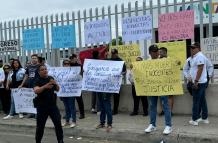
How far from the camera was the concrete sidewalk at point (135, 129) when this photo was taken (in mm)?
8938

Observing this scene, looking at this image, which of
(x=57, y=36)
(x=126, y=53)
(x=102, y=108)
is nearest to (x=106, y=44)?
(x=126, y=53)

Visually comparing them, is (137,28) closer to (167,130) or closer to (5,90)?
(167,130)

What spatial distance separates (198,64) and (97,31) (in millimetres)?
3825

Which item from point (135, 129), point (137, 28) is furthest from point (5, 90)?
point (135, 129)

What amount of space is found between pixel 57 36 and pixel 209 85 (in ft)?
15.8

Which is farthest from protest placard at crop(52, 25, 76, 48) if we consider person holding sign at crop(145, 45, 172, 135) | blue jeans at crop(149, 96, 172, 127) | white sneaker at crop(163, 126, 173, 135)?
white sneaker at crop(163, 126, 173, 135)

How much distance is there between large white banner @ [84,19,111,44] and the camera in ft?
40.5

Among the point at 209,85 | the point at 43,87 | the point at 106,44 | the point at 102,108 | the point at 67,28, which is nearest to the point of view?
the point at 43,87

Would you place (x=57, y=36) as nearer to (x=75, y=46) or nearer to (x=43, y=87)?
(x=75, y=46)

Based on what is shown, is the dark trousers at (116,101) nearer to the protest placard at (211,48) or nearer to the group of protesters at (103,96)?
the group of protesters at (103,96)

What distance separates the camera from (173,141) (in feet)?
29.5

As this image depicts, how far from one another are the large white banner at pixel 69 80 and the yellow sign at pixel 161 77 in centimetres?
181

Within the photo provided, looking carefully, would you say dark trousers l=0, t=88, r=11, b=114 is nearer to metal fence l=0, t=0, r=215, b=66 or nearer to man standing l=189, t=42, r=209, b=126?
metal fence l=0, t=0, r=215, b=66

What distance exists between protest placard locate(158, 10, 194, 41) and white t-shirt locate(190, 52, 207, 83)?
1.38 metres
